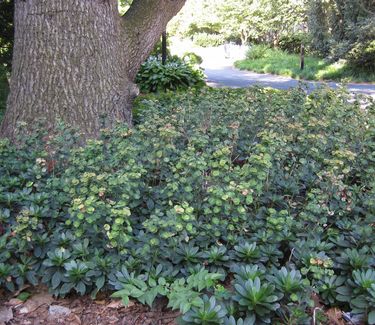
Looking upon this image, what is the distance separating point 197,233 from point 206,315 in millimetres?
664

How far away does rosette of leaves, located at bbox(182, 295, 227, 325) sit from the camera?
1.84 meters

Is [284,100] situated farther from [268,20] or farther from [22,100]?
[268,20]

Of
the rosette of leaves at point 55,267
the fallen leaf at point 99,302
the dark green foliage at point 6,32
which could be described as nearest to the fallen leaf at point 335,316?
the fallen leaf at point 99,302

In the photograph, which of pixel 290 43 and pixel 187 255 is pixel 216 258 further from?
pixel 290 43

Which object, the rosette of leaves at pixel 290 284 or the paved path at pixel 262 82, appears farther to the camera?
the paved path at pixel 262 82

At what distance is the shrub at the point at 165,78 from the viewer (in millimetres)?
10250

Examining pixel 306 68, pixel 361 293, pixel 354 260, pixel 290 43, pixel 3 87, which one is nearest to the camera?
pixel 361 293

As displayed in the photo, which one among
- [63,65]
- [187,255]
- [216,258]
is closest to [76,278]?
[187,255]

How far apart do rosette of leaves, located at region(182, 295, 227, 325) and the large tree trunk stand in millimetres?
2592

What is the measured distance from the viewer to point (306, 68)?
19984 millimetres

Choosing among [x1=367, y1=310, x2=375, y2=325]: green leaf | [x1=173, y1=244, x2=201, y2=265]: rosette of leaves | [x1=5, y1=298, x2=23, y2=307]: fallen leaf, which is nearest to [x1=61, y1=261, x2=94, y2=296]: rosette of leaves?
[x1=5, y1=298, x2=23, y2=307]: fallen leaf

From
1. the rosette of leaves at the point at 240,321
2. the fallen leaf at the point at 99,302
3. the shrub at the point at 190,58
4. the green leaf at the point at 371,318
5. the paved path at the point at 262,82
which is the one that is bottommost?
the fallen leaf at the point at 99,302

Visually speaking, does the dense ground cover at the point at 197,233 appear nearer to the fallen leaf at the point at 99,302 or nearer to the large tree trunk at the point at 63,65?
the fallen leaf at the point at 99,302

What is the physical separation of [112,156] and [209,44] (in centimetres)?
4068
